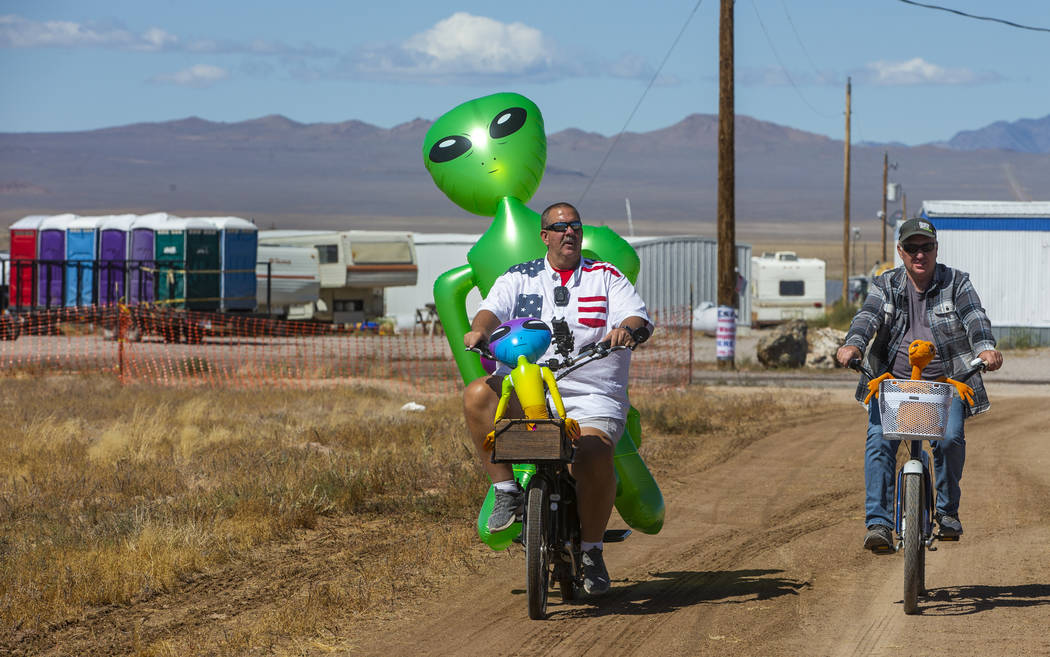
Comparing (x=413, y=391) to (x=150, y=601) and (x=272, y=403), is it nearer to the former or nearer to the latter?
(x=272, y=403)

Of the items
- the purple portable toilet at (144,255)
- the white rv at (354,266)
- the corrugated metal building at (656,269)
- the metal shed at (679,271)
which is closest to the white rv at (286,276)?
the white rv at (354,266)

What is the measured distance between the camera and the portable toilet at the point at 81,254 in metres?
32.6

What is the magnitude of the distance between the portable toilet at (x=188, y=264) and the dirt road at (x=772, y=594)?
22871 mm

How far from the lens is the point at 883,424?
6.09m

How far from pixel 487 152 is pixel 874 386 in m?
3.38

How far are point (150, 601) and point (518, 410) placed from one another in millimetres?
2094

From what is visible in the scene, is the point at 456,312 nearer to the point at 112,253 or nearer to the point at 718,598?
the point at 718,598

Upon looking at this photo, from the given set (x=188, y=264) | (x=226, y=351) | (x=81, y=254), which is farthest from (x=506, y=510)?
(x=81, y=254)

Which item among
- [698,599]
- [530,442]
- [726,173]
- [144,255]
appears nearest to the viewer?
[530,442]

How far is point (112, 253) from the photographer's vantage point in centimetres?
3297

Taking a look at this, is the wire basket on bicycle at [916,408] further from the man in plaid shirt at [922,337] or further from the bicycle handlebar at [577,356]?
the bicycle handlebar at [577,356]

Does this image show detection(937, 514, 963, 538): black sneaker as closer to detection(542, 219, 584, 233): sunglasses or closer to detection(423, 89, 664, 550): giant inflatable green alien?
detection(423, 89, 664, 550): giant inflatable green alien

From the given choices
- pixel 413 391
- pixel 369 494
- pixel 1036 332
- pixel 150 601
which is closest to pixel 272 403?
pixel 413 391

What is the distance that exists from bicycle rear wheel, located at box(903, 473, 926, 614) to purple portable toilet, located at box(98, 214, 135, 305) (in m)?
27.7
